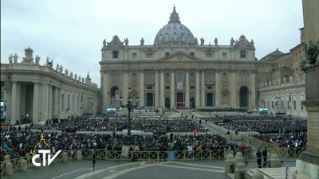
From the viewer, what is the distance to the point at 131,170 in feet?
60.0

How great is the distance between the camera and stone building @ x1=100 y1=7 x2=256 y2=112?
97.6 metres

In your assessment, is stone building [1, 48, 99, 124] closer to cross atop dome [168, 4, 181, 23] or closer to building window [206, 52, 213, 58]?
building window [206, 52, 213, 58]

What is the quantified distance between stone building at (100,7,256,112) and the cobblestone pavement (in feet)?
251

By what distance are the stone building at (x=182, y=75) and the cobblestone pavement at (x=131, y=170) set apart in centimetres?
7641

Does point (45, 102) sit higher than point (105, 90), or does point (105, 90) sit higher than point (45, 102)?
point (105, 90)

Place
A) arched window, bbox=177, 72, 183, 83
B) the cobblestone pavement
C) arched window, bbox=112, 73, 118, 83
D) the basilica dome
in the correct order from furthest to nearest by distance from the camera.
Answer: the basilica dome → arched window, bbox=112, 73, 118, 83 → arched window, bbox=177, 72, 183, 83 → the cobblestone pavement

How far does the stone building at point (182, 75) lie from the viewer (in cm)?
9762

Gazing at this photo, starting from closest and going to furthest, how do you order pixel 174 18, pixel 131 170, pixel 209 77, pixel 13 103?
pixel 131 170 → pixel 13 103 → pixel 209 77 → pixel 174 18

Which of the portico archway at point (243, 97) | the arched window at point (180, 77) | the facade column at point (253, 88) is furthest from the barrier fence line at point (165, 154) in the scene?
the portico archway at point (243, 97)

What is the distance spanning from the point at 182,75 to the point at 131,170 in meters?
80.7

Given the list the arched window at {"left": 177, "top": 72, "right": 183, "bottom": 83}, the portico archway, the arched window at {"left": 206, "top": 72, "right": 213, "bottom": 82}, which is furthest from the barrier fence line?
the portico archway

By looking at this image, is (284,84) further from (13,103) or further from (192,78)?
(13,103)

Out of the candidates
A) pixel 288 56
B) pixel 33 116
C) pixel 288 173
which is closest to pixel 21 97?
pixel 33 116

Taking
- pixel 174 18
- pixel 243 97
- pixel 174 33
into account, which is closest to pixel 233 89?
pixel 243 97
